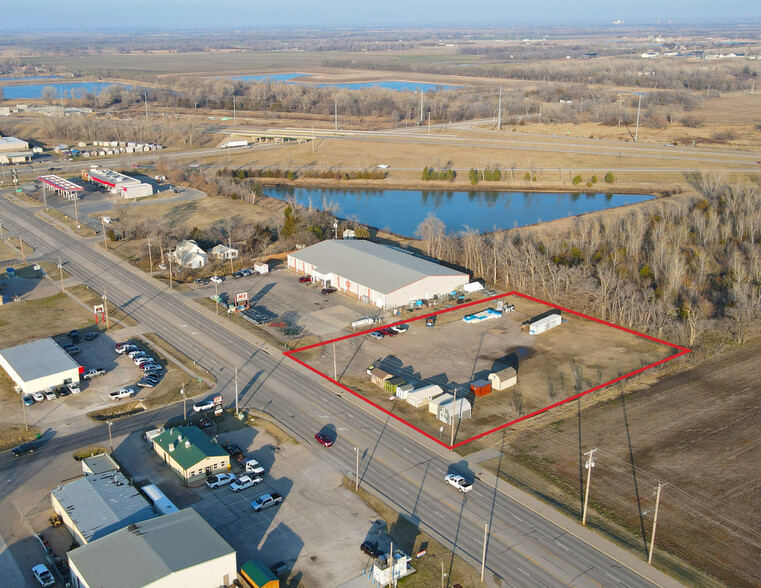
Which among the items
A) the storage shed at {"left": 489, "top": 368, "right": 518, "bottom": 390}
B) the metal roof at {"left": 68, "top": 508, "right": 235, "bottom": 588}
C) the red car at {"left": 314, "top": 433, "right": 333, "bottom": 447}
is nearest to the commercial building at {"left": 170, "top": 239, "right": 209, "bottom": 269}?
the red car at {"left": 314, "top": 433, "right": 333, "bottom": 447}

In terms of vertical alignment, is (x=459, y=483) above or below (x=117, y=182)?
below

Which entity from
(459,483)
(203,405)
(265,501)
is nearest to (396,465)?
(459,483)

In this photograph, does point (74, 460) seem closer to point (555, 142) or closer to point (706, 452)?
point (706, 452)

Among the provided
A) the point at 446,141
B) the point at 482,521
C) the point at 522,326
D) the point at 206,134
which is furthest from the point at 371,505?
the point at 206,134

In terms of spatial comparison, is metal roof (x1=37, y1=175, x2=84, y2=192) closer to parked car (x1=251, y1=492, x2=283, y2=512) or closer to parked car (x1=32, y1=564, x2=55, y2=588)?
parked car (x1=251, y1=492, x2=283, y2=512)

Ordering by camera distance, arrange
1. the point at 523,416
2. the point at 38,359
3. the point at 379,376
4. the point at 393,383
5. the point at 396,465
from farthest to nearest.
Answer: the point at 38,359, the point at 379,376, the point at 393,383, the point at 523,416, the point at 396,465

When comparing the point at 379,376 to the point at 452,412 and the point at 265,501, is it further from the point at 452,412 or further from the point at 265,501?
the point at 265,501
